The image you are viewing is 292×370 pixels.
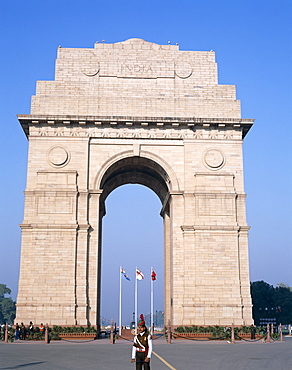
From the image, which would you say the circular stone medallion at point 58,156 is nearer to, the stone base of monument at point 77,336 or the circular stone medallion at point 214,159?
the circular stone medallion at point 214,159

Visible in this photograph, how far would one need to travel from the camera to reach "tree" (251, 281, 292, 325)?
8644cm

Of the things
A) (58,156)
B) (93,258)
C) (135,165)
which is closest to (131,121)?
(135,165)

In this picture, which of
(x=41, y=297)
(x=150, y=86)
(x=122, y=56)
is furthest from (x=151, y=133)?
(x=41, y=297)

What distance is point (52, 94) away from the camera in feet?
123

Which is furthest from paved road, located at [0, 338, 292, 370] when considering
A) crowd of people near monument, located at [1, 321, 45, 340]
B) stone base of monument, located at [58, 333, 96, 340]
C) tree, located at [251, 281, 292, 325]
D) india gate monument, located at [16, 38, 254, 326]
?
tree, located at [251, 281, 292, 325]

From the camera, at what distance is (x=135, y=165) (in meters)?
40.0

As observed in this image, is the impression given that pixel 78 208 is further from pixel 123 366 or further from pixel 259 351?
pixel 123 366

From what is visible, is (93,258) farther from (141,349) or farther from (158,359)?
(141,349)

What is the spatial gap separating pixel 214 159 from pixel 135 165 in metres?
6.47

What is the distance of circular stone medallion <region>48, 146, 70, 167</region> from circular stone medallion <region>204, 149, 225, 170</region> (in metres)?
9.59

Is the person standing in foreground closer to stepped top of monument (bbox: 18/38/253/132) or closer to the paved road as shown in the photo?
the paved road

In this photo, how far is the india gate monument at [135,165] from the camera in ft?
111

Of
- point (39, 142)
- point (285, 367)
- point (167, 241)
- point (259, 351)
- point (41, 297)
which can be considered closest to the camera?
point (285, 367)

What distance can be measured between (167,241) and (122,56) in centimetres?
1470
